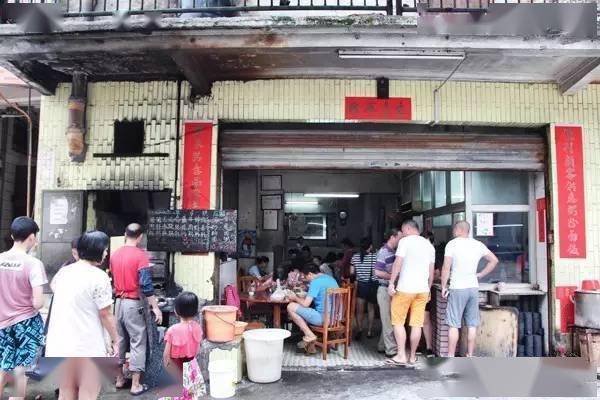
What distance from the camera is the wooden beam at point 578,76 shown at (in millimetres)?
6540

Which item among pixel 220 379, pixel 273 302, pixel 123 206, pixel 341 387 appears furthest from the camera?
pixel 123 206

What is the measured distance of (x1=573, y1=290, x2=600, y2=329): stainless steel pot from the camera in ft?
22.3

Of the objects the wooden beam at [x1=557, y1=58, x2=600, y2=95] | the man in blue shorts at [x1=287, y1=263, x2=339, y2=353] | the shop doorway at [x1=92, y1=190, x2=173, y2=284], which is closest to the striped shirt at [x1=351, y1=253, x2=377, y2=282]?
the man in blue shorts at [x1=287, y1=263, x2=339, y2=353]

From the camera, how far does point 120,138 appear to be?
738 centimetres

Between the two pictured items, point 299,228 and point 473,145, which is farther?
point 299,228

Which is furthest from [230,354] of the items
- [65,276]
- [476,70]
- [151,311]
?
[476,70]

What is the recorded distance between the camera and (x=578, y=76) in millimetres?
6871

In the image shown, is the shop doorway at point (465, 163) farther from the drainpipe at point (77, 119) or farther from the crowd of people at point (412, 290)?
the drainpipe at point (77, 119)

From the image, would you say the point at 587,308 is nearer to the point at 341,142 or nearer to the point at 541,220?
the point at 541,220

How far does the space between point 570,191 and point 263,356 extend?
5.08 metres

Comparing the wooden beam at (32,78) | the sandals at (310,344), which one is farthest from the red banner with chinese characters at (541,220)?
the wooden beam at (32,78)

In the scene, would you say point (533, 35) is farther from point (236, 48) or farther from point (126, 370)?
point (126, 370)

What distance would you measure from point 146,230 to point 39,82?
2.64m

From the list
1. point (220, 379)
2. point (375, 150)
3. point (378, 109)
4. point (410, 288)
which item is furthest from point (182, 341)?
point (378, 109)
